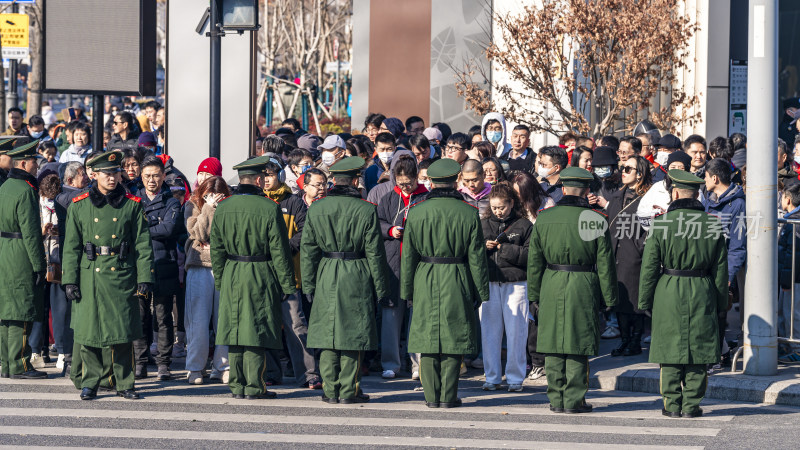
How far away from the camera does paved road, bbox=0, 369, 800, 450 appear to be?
26.7ft

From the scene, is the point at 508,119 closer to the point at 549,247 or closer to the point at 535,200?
the point at 535,200

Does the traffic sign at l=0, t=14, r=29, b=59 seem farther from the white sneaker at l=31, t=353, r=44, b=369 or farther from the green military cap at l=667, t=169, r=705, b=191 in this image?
the green military cap at l=667, t=169, r=705, b=191

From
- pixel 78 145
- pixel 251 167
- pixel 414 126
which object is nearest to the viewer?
pixel 251 167

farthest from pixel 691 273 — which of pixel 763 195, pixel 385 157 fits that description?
pixel 385 157

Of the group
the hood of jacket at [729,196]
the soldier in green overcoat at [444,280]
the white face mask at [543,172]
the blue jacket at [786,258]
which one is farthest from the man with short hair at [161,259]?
the blue jacket at [786,258]

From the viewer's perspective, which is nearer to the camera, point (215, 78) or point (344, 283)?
point (344, 283)

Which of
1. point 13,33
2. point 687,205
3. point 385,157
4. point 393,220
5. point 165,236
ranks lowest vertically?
point 165,236

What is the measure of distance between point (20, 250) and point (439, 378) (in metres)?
3.82

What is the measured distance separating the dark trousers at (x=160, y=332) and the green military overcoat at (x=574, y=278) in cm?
331

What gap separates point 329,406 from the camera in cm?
933

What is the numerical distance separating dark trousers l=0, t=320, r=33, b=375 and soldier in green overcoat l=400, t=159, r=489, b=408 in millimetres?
3474

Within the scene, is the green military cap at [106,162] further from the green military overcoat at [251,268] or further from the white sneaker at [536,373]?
the white sneaker at [536,373]

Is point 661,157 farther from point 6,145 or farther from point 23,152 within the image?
point 6,145

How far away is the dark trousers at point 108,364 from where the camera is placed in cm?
954
